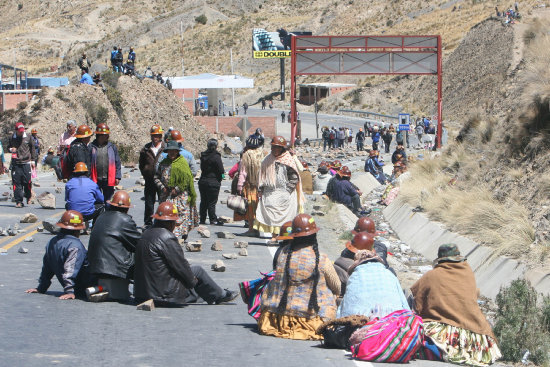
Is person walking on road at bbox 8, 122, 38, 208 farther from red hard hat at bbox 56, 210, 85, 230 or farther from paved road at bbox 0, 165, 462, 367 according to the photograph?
red hard hat at bbox 56, 210, 85, 230

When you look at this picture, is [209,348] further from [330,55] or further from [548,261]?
[330,55]

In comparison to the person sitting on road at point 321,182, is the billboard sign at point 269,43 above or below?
above

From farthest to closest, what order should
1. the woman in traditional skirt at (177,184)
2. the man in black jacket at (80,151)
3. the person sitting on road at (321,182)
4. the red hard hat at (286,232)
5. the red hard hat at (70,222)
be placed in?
the person sitting on road at (321,182)
the man in black jacket at (80,151)
the woman in traditional skirt at (177,184)
the red hard hat at (70,222)
the red hard hat at (286,232)

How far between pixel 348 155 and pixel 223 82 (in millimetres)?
11031

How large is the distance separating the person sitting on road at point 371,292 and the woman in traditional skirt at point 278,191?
20.6ft

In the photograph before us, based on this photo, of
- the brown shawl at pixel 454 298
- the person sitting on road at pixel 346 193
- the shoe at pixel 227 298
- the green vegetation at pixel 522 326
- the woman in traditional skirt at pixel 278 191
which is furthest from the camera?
the person sitting on road at pixel 346 193

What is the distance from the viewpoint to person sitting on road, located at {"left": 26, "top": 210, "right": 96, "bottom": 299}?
998 centimetres

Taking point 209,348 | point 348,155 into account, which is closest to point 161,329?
point 209,348

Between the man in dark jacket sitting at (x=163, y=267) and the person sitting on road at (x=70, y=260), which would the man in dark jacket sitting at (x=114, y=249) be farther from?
the man in dark jacket sitting at (x=163, y=267)

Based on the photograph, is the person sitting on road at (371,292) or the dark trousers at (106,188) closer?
the person sitting on road at (371,292)

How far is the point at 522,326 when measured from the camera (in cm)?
923

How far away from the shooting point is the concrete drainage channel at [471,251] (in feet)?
40.9

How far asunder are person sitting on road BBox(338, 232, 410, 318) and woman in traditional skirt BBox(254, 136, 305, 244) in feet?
20.6

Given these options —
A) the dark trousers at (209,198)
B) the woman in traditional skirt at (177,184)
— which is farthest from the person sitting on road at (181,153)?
the dark trousers at (209,198)
